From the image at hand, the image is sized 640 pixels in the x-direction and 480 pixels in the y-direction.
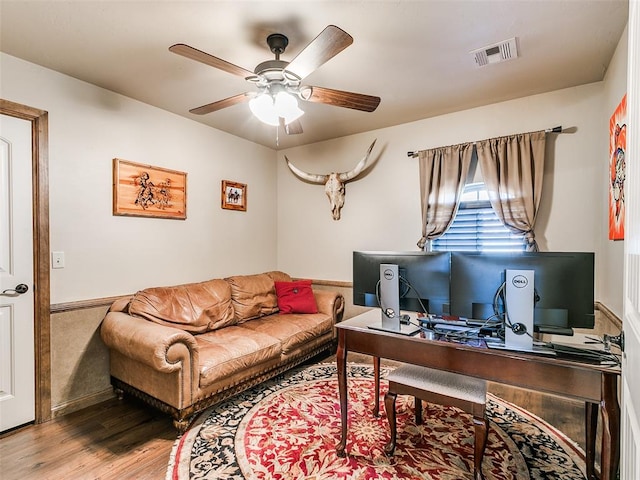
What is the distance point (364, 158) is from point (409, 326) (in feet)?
7.84

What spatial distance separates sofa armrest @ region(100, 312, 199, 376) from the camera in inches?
84.9

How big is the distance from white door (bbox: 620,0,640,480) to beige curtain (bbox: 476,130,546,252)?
2.19 metres

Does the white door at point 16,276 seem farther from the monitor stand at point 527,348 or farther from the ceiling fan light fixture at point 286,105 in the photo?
the monitor stand at point 527,348

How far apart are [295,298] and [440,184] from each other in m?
2.05

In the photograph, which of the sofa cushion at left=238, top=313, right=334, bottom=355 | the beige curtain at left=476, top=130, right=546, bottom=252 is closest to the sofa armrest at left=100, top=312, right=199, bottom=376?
the sofa cushion at left=238, top=313, right=334, bottom=355

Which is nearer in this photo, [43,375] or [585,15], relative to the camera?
[585,15]

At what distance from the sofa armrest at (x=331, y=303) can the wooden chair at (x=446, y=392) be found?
173 cm

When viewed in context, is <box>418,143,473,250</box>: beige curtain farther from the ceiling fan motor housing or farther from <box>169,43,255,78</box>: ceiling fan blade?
<box>169,43,255,78</box>: ceiling fan blade

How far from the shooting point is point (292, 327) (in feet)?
10.7

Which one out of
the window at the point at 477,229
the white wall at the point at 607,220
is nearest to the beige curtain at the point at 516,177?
the window at the point at 477,229

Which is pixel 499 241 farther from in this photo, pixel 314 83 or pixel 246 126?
pixel 246 126

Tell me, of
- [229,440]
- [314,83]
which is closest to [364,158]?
[314,83]

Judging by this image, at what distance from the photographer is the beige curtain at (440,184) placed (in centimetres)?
330

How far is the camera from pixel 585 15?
1.90 m
